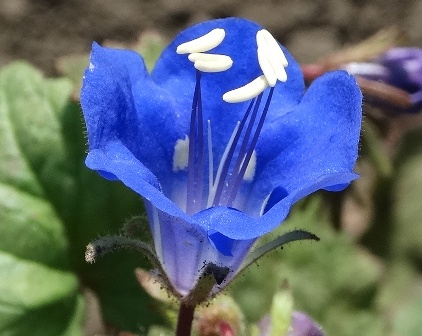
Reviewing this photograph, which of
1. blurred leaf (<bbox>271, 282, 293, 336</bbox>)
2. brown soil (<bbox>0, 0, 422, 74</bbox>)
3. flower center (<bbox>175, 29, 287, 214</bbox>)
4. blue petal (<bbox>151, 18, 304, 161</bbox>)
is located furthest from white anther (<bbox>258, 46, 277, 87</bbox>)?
brown soil (<bbox>0, 0, 422, 74</bbox>)

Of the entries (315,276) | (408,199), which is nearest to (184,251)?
(315,276)

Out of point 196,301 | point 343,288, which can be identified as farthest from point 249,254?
point 343,288

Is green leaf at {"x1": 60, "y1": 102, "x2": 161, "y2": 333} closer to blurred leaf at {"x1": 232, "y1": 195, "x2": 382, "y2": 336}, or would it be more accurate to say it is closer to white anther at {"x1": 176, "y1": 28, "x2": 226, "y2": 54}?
blurred leaf at {"x1": 232, "y1": 195, "x2": 382, "y2": 336}

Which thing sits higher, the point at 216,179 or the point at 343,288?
the point at 216,179

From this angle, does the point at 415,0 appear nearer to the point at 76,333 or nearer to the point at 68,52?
the point at 68,52

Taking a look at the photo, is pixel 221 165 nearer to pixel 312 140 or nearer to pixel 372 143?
pixel 312 140

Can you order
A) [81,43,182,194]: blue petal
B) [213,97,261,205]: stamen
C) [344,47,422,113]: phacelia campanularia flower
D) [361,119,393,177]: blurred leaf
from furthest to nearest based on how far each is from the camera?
1. [361,119,393,177]: blurred leaf
2. [344,47,422,113]: phacelia campanularia flower
3. [213,97,261,205]: stamen
4. [81,43,182,194]: blue petal

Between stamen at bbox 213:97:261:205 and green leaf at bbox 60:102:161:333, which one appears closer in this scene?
stamen at bbox 213:97:261:205
